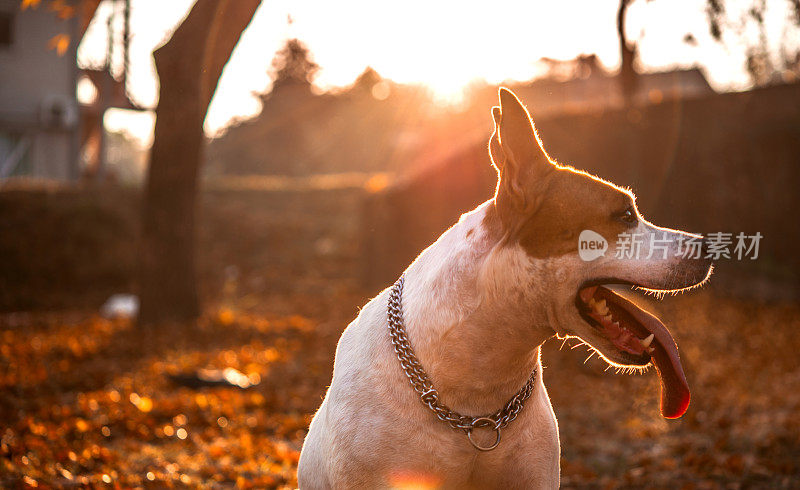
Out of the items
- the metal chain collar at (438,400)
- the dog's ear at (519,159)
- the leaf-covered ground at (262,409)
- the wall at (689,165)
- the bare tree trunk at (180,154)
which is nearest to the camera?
the dog's ear at (519,159)

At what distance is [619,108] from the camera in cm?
1605

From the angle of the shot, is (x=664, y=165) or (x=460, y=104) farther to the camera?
(x=460, y=104)

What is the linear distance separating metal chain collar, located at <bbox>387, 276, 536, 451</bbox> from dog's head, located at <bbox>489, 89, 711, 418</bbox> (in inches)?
17.2

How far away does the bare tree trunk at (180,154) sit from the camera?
400 inches

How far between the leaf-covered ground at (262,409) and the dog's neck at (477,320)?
9.34 feet

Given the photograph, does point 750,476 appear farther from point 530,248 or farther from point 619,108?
point 619,108

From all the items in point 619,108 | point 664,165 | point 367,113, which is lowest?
point 367,113

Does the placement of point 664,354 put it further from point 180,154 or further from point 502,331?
point 180,154

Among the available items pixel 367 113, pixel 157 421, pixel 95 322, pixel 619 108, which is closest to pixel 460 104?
pixel 367 113

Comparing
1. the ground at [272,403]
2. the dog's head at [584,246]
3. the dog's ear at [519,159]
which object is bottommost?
the ground at [272,403]

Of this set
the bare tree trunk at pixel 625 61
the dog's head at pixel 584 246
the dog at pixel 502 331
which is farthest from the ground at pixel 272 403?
the bare tree trunk at pixel 625 61

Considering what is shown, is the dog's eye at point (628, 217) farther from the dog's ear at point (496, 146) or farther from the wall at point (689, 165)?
the wall at point (689, 165)

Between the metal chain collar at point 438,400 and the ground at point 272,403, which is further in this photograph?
the ground at point 272,403

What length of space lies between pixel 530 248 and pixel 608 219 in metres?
0.34
